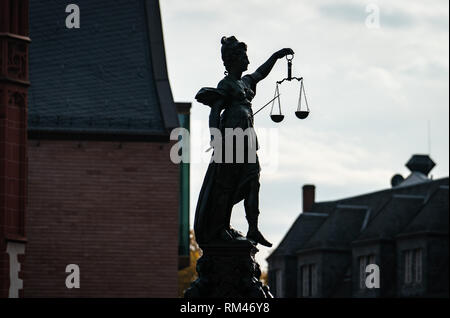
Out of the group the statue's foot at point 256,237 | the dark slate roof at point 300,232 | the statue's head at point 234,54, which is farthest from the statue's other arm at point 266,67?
the dark slate roof at point 300,232

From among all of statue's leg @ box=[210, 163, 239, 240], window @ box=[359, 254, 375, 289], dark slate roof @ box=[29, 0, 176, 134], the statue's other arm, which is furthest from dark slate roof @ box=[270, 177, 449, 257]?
statue's leg @ box=[210, 163, 239, 240]

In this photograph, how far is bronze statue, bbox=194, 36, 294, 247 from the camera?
1991 cm

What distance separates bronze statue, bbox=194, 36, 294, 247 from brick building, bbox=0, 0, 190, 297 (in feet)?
104

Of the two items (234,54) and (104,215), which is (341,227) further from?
(234,54)

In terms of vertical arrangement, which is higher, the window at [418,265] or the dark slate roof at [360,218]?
the dark slate roof at [360,218]

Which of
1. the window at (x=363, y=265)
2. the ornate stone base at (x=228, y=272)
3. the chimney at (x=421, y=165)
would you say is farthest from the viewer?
the chimney at (x=421, y=165)

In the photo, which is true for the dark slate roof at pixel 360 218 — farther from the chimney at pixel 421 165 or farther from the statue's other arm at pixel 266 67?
the statue's other arm at pixel 266 67

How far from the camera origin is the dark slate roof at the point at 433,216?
82.5 meters

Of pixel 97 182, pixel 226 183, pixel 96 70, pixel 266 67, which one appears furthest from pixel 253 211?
pixel 96 70

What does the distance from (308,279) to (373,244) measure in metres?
9.59

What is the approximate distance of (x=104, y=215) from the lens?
52875 millimetres

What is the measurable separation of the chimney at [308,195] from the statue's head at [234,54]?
8494cm
